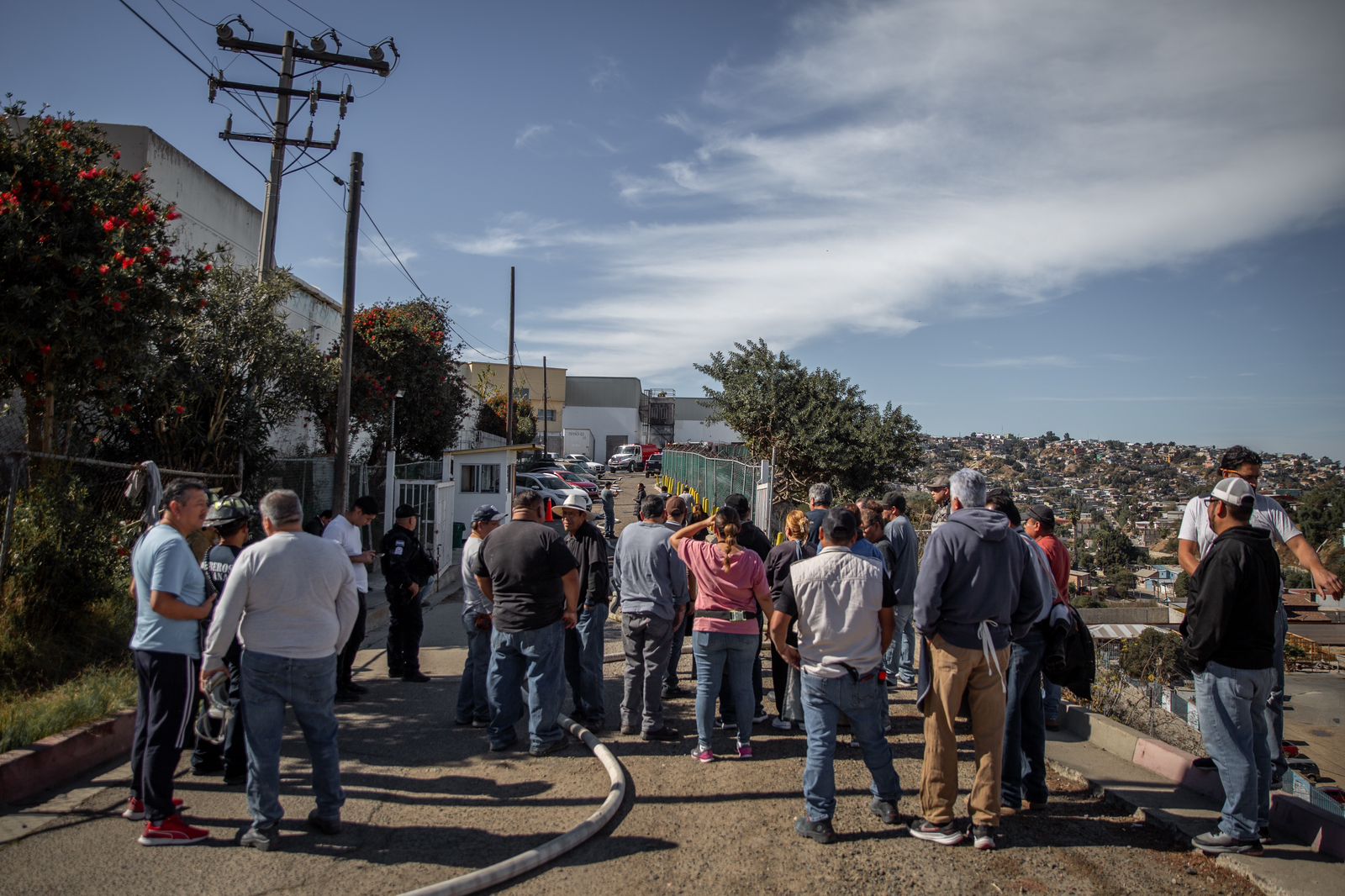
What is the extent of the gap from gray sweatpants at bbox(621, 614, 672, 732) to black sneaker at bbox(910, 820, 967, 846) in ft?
7.33

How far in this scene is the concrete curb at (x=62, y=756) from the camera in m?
4.78

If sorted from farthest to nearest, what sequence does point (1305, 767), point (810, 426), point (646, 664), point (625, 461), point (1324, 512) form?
1. point (625, 461)
2. point (1324, 512)
3. point (810, 426)
4. point (1305, 767)
5. point (646, 664)

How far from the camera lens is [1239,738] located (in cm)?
434

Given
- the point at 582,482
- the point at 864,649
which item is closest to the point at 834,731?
the point at 864,649

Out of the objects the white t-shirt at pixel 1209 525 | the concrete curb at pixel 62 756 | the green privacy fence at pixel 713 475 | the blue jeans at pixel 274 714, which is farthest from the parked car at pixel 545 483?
the white t-shirt at pixel 1209 525

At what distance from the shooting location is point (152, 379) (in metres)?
9.47

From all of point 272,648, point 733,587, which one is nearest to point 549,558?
point 733,587

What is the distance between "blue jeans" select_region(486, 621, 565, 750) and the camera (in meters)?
5.88

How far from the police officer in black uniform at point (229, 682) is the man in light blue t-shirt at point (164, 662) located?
668 mm

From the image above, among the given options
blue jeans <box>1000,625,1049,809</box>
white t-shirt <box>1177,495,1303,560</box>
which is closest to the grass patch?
blue jeans <box>1000,625,1049,809</box>

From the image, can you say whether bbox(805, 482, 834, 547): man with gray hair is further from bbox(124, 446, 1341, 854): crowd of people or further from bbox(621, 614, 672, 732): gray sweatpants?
bbox(621, 614, 672, 732): gray sweatpants

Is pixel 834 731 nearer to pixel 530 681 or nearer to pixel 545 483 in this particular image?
pixel 530 681

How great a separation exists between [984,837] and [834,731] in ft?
3.03

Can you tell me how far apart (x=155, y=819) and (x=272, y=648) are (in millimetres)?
1068
